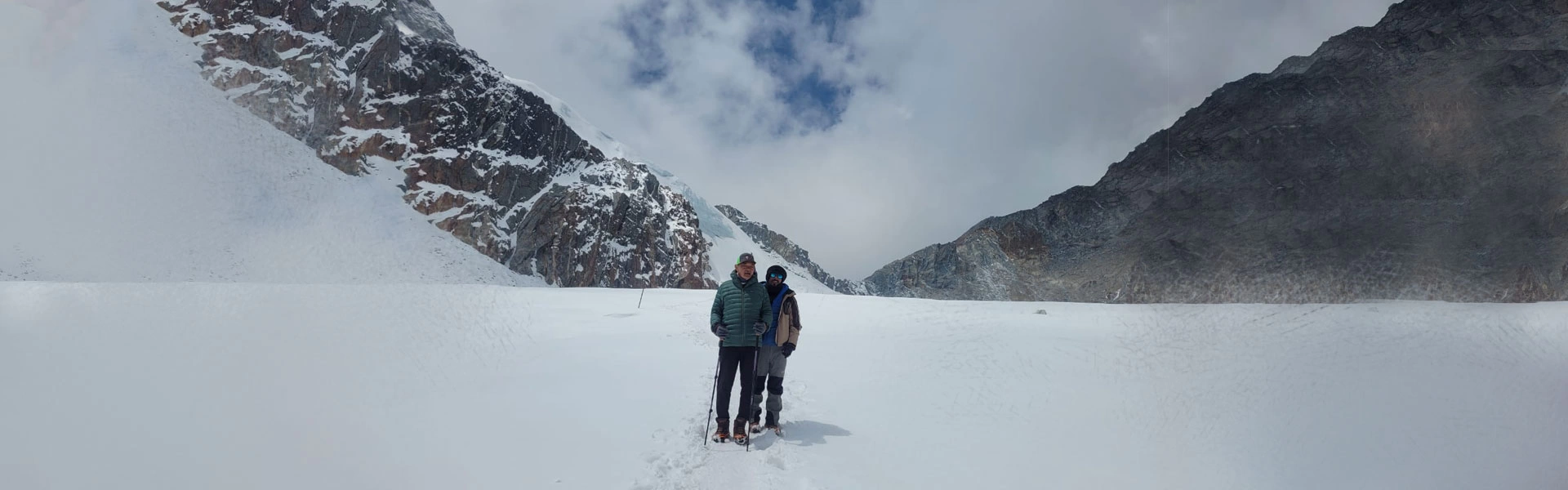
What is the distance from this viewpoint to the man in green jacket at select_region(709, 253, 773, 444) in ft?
16.4

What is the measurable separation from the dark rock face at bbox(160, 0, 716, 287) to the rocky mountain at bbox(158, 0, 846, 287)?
0.18 m

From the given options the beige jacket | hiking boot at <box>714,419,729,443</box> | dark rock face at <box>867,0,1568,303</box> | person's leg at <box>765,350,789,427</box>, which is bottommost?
hiking boot at <box>714,419,729,443</box>

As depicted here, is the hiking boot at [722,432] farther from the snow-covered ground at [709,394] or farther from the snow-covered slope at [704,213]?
the snow-covered slope at [704,213]

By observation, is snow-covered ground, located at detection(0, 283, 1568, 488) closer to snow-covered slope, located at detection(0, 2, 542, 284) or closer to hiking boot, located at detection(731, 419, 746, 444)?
hiking boot, located at detection(731, 419, 746, 444)

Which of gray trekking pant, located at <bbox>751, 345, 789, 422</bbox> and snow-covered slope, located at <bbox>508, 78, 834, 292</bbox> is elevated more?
snow-covered slope, located at <bbox>508, 78, 834, 292</bbox>

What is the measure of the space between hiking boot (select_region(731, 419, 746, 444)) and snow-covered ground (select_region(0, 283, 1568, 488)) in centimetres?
16

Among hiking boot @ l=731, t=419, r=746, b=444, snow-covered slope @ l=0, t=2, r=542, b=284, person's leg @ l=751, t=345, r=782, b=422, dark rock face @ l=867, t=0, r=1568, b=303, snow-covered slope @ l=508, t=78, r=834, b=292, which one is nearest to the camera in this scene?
hiking boot @ l=731, t=419, r=746, b=444

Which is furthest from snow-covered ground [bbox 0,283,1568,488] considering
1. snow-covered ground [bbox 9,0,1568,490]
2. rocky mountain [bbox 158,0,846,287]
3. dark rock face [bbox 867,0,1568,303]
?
rocky mountain [bbox 158,0,846,287]

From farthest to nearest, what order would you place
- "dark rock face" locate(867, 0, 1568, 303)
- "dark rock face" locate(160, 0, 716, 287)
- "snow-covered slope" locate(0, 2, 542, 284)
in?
"dark rock face" locate(160, 0, 716, 287) → "snow-covered slope" locate(0, 2, 542, 284) → "dark rock face" locate(867, 0, 1568, 303)

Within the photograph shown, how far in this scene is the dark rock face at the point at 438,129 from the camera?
86.3 meters

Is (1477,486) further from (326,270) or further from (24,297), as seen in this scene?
(326,270)

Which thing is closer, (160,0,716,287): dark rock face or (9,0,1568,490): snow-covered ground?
(9,0,1568,490): snow-covered ground

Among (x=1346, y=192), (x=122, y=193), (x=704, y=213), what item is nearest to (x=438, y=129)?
(x=122, y=193)

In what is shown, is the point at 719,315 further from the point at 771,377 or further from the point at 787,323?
the point at 771,377
